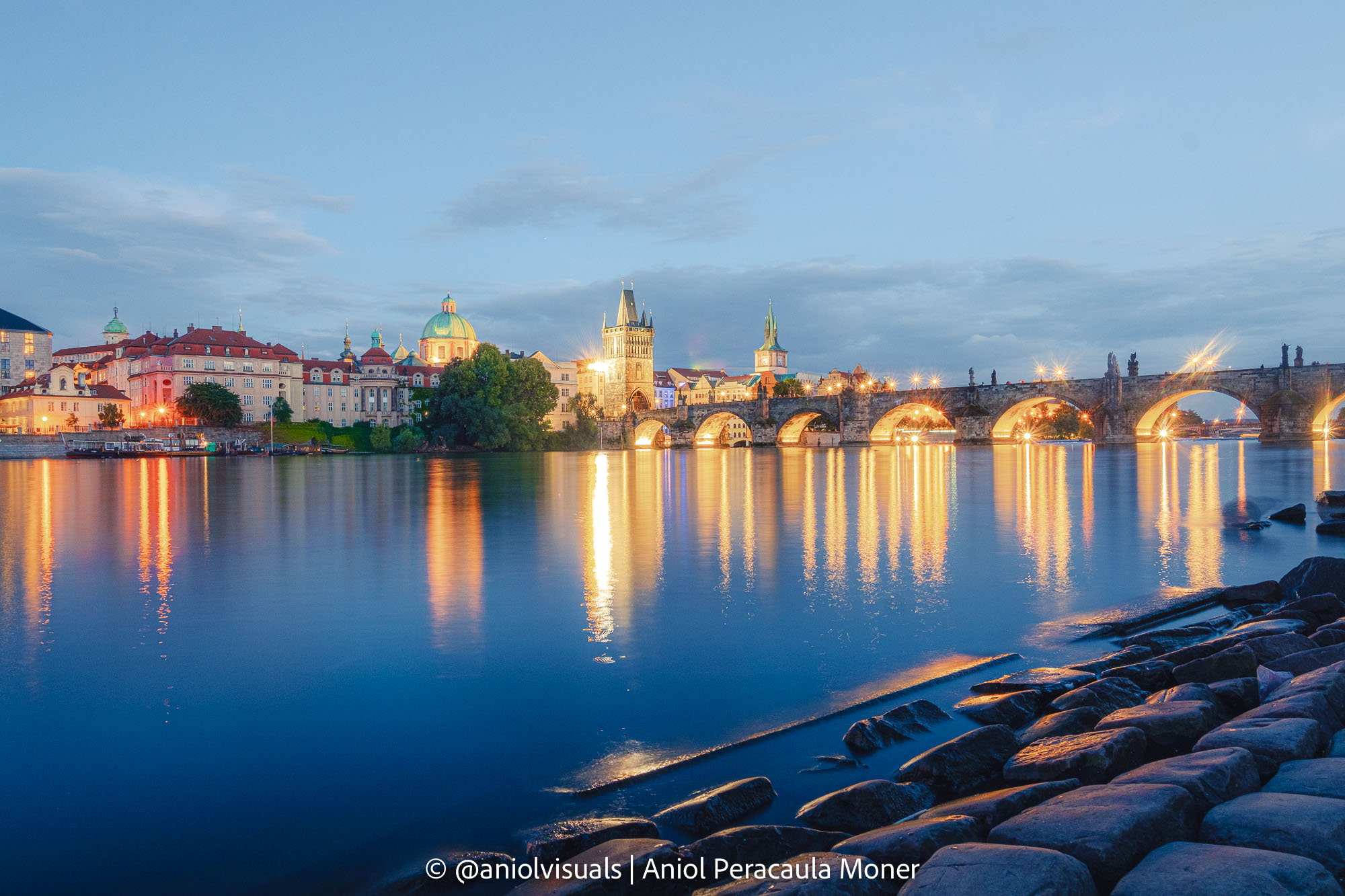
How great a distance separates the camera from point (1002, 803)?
3.90 m

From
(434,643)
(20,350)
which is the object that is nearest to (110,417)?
(20,350)

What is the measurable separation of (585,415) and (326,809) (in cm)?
9173

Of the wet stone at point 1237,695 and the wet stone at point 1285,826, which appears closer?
the wet stone at point 1285,826

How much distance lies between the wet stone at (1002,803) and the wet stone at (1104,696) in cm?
158

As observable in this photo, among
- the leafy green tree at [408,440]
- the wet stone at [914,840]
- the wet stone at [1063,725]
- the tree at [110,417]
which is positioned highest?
the tree at [110,417]

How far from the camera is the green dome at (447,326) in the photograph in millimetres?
119375

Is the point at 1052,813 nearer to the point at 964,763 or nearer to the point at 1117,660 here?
the point at 964,763

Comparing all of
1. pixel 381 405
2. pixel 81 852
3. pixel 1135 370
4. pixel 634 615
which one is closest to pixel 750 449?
pixel 1135 370

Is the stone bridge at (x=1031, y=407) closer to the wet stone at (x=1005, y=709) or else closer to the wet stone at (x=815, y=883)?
the wet stone at (x=1005, y=709)

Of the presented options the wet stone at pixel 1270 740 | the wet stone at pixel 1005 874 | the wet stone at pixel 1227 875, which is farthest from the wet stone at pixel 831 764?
the wet stone at pixel 1227 875

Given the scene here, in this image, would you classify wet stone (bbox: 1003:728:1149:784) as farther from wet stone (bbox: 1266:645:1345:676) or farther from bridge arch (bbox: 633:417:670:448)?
bridge arch (bbox: 633:417:670:448)

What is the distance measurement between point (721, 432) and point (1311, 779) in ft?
357

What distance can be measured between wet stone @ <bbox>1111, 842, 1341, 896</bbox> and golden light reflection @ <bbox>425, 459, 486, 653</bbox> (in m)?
6.12

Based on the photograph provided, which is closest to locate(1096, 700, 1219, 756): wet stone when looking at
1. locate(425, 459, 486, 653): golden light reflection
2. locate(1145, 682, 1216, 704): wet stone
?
locate(1145, 682, 1216, 704): wet stone
